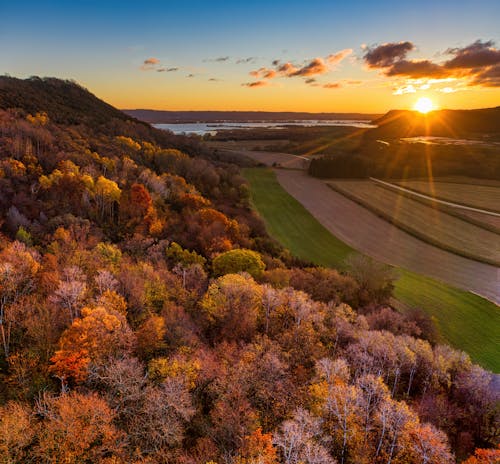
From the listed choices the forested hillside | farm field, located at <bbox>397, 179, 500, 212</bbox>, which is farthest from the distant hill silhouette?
farm field, located at <bbox>397, 179, 500, 212</bbox>

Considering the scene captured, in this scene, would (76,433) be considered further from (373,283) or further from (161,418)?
(373,283)

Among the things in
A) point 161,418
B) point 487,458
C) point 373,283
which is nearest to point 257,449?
point 161,418

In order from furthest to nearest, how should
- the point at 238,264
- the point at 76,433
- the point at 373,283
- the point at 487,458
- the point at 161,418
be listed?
the point at 238,264 < the point at 373,283 < the point at 487,458 < the point at 161,418 < the point at 76,433

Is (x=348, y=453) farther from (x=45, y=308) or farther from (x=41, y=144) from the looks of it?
(x=41, y=144)

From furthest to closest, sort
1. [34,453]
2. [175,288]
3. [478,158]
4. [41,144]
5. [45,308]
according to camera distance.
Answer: [478,158], [41,144], [175,288], [45,308], [34,453]

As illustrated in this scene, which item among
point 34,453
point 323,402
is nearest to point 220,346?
point 323,402

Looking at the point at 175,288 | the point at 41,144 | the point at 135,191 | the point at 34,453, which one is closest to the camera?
the point at 34,453

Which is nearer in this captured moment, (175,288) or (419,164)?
(175,288)
